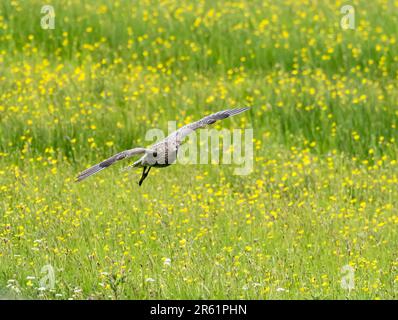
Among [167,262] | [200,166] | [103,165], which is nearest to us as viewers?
[103,165]

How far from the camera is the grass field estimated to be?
24.9 ft

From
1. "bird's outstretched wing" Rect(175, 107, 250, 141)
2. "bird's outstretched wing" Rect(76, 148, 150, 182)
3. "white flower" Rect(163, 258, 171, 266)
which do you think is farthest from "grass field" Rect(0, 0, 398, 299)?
"bird's outstretched wing" Rect(175, 107, 250, 141)

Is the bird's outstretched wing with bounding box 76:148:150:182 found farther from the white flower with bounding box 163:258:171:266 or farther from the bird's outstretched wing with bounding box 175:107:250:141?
the white flower with bounding box 163:258:171:266

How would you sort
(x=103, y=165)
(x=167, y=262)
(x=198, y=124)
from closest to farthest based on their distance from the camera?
(x=103, y=165) → (x=167, y=262) → (x=198, y=124)

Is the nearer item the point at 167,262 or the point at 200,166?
the point at 167,262

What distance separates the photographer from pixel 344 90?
40.9 feet

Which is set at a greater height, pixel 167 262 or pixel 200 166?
pixel 200 166

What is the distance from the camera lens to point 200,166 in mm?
10438

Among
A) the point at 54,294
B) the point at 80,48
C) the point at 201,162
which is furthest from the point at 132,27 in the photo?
the point at 54,294

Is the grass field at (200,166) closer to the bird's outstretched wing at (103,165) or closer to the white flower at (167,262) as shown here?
the white flower at (167,262)

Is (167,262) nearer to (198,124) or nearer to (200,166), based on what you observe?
(198,124)

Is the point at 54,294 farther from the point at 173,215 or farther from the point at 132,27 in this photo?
the point at 132,27

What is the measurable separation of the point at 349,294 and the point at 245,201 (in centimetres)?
248

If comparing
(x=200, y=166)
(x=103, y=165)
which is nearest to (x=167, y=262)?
(x=103, y=165)
